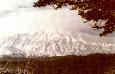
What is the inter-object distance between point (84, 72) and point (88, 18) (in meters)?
3.60

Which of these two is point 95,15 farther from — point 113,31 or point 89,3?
point 113,31

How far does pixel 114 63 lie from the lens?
20766mm

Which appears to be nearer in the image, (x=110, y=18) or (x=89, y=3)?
(x=89, y=3)

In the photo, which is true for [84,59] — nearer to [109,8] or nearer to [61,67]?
[61,67]

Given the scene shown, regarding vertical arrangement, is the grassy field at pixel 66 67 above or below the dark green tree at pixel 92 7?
below

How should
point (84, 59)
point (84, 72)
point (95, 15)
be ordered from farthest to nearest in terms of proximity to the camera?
point (84, 59) < point (95, 15) < point (84, 72)

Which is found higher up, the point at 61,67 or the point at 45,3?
the point at 45,3

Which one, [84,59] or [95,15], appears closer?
[95,15]

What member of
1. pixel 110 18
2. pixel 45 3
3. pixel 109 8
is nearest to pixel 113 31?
pixel 110 18

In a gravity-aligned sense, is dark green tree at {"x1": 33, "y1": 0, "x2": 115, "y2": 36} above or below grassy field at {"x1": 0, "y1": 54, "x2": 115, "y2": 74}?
above

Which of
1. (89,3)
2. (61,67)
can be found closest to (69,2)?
(89,3)

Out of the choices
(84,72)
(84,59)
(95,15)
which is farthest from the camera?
(84,59)

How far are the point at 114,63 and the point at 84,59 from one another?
2.11m

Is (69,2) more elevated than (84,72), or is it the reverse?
(69,2)
